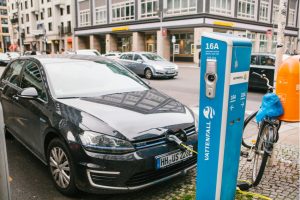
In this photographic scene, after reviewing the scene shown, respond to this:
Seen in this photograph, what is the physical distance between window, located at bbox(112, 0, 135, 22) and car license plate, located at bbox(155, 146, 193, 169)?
36.5 m

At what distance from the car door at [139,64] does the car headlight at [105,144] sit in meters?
13.9

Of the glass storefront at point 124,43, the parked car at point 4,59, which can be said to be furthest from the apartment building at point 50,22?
the parked car at point 4,59

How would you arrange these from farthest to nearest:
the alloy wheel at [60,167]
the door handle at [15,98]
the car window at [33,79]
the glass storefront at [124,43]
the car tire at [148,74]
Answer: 1. the glass storefront at [124,43]
2. the car tire at [148,74]
3. the door handle at [15,98]
4. the car window at [33,79]
5. the alloy wheel at [60,167]

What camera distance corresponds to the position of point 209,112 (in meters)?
2.52

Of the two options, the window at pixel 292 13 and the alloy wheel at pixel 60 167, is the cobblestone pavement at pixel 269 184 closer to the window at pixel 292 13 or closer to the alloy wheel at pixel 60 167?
the alloy wheel at pixel 60 167

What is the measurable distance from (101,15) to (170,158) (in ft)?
141

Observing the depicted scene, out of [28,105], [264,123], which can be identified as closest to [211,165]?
[264,123]

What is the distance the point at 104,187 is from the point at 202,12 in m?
29.0

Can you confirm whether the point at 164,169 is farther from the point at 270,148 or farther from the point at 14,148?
the point at 14,148

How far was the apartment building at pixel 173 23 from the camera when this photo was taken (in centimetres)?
3089

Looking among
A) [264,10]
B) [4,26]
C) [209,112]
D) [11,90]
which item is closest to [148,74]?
[11,90]

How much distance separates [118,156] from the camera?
293 cm

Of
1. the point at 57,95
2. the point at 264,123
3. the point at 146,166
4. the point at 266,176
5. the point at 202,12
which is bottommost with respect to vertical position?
the point at 266,176

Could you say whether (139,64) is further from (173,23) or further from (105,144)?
(173,23)
